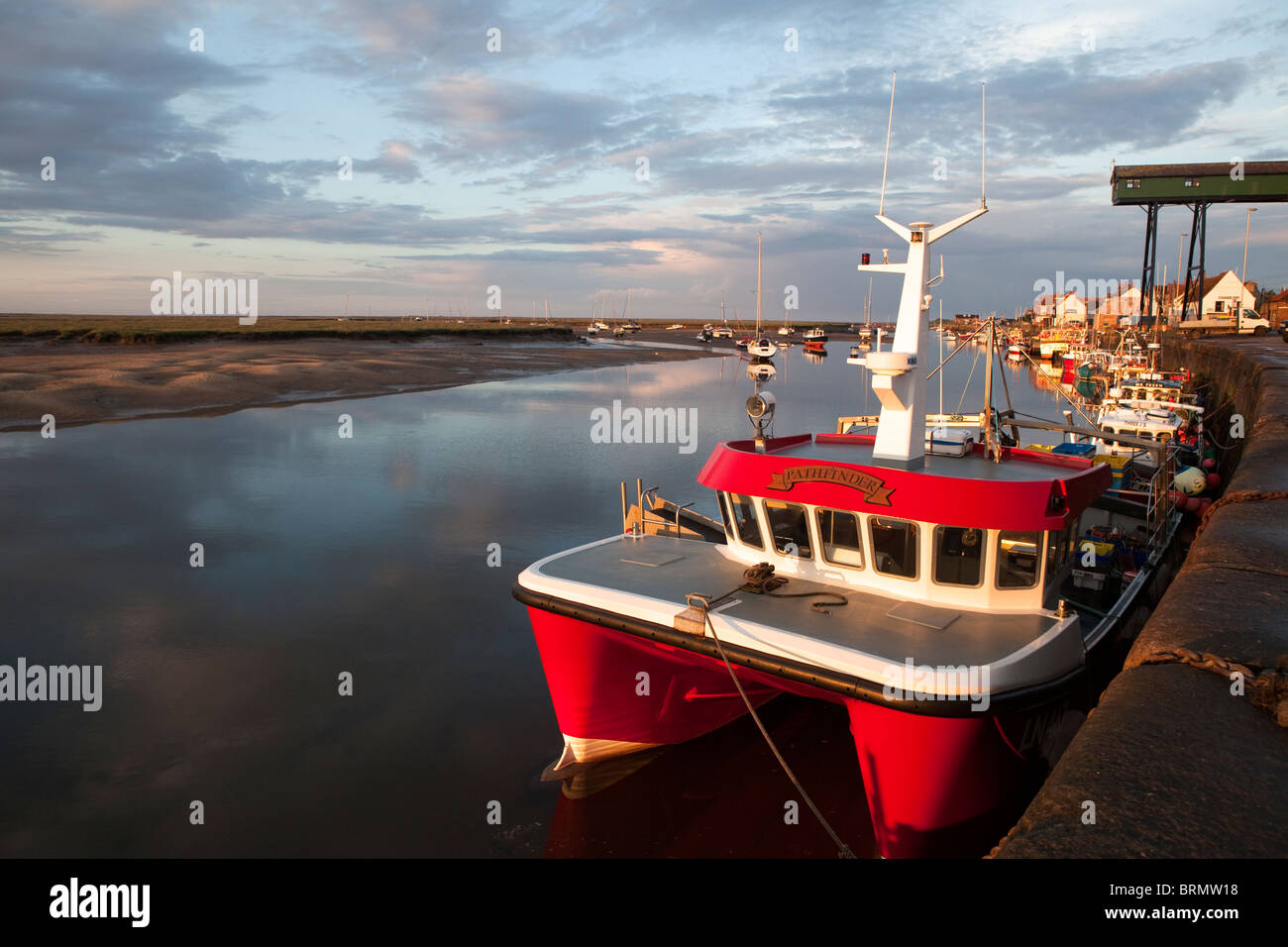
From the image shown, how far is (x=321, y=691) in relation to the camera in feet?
37.6

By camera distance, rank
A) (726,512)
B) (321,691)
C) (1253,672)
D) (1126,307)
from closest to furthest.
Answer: (1253,672) < (726,512) < (321,691) < (1126,307)

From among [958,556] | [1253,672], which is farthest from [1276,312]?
[1253,672]

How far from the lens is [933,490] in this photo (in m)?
8.77

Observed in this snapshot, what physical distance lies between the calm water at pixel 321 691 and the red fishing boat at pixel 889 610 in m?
1.09

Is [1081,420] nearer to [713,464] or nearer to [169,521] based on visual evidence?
[713,464]

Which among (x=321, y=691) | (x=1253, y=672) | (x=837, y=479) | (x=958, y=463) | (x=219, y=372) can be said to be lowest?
(x=321, y=691)

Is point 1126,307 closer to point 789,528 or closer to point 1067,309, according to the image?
point 1067,309

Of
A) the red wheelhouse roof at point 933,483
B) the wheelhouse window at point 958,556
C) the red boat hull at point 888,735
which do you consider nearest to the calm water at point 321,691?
the red boat hull at point 888,735

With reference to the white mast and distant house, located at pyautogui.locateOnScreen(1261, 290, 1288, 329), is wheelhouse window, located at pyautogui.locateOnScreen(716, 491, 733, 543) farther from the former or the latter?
distant house, located at pyautogui.locateOnScreen(1261, 290, 1288, 329)

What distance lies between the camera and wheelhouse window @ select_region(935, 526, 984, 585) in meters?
8.77

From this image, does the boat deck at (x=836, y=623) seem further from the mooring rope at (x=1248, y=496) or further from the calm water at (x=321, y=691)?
the mooring rope at (x=1248, y=496)

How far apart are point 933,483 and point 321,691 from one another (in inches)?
354

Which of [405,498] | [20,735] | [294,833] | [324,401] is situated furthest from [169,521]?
[324,401]
